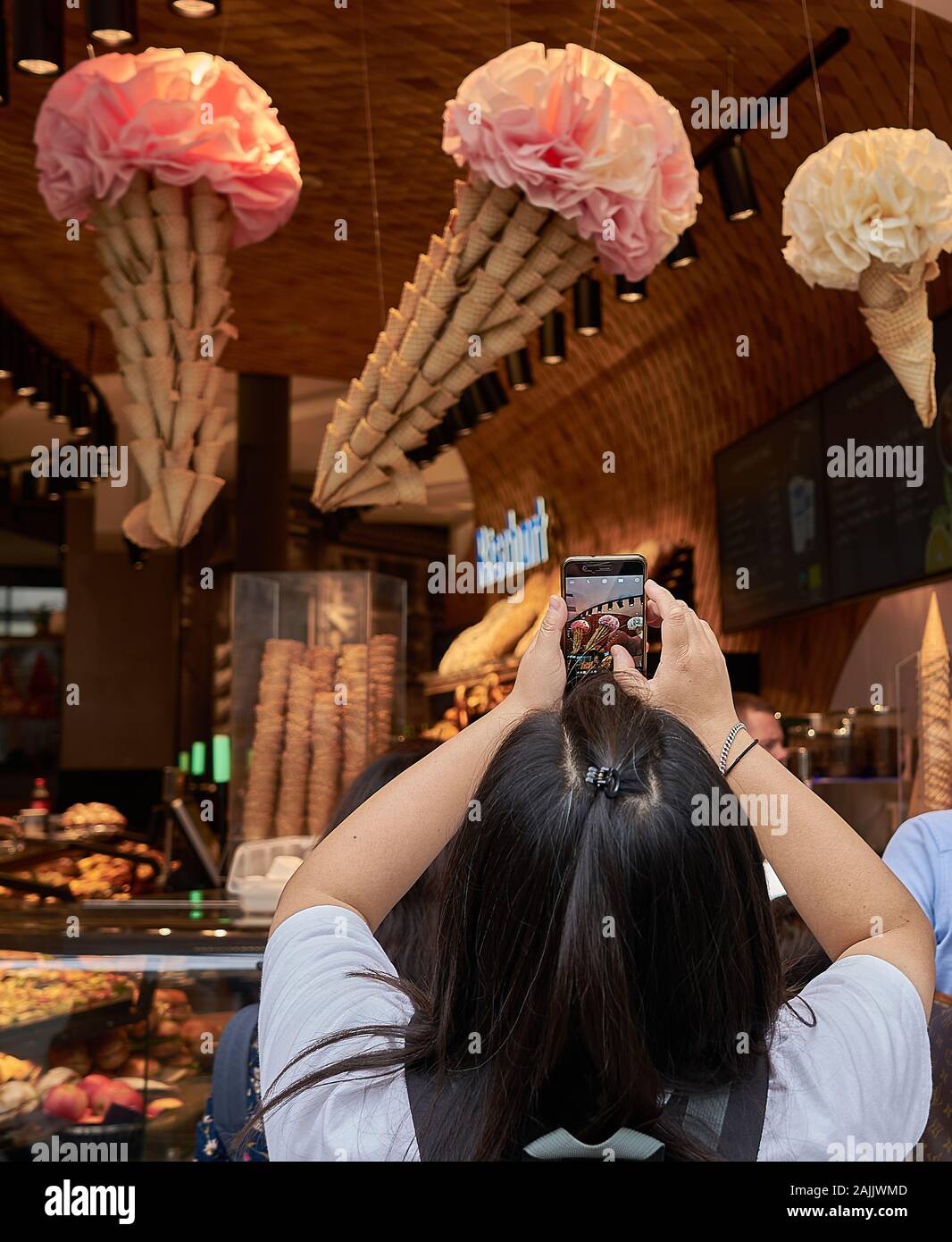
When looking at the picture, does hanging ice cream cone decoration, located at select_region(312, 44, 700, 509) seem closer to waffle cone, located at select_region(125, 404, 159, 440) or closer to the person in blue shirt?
waffle cone, located at select_region(125, 404, 159, 440)

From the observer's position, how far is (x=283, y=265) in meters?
5.61

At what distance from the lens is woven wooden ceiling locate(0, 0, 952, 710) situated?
364cm

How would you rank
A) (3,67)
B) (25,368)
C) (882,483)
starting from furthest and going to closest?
(25,368) < (882,483) < (3,67)

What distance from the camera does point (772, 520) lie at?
5008 millimetres

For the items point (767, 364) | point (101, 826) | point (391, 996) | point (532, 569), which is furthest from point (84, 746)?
point (391, 996)

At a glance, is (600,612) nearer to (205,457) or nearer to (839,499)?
(205,457)

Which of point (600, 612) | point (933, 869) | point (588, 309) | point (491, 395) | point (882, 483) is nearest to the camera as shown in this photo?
point (600, 612)

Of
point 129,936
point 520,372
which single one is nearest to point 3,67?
point 129,936

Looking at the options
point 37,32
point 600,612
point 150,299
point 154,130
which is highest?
point 37,32

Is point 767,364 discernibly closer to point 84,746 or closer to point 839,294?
point 839,294

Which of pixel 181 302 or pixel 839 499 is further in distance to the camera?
pixel 839 499

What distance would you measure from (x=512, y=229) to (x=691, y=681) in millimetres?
1246

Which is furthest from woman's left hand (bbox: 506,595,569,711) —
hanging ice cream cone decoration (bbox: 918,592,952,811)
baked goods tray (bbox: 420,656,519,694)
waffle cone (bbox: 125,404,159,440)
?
baked goods tray (bbox: 420,656,519,694)
